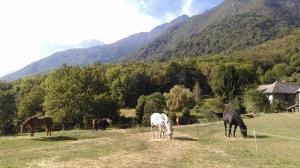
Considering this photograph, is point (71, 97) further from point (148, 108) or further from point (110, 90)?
point (110, 90)

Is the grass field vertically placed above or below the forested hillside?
below

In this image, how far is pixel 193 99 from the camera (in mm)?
134000

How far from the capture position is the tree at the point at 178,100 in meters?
126

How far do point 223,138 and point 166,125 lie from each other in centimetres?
509

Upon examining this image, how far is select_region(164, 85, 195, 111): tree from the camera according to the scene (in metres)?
126

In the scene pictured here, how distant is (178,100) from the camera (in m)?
128

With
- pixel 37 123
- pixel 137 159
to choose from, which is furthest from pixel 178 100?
pixel 137 159


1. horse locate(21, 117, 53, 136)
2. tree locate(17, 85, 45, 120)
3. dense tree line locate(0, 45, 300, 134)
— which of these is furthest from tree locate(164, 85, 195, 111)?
horse locate(21, 117, 53, 136)

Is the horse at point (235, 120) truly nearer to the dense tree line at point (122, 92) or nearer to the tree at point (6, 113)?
the dense tree line at point (122, 92)

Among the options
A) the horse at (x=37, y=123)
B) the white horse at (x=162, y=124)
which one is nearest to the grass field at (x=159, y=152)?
the white horse at (x=162, y=124)

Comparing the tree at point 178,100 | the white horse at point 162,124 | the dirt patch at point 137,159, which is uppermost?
the tree at point 178,100

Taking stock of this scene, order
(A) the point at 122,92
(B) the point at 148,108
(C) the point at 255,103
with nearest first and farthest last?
1. (C) the point at 255,103
2. (B) the point at 148,108
3. (A) the point at 122,92

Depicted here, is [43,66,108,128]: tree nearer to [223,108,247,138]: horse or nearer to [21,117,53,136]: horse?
[21,117,53,136]: horse

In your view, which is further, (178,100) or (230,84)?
(178,100)
